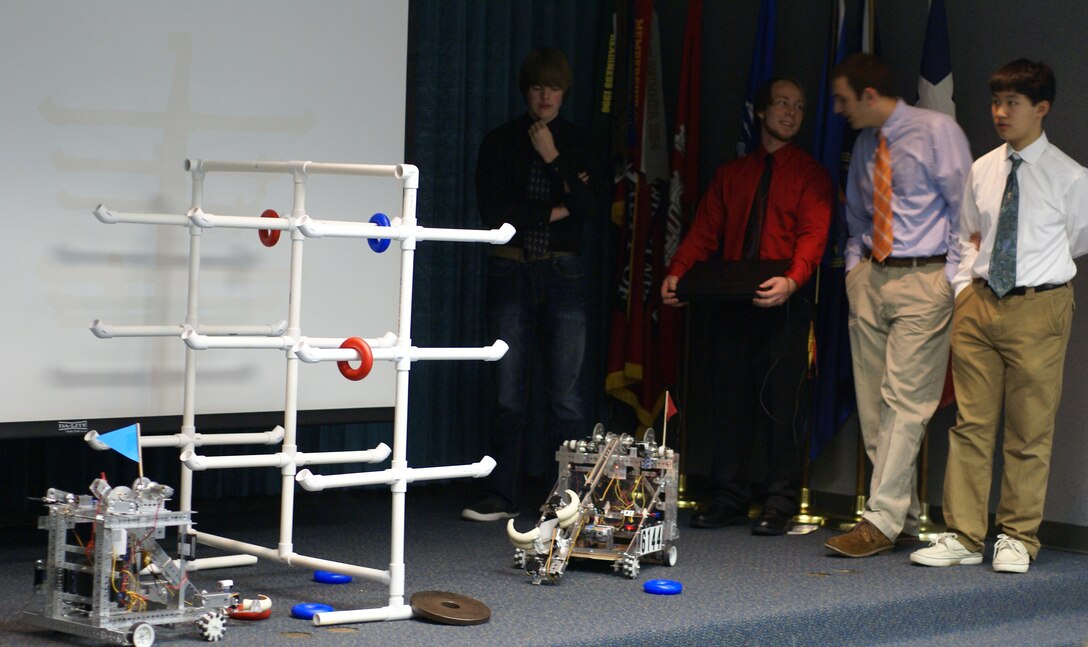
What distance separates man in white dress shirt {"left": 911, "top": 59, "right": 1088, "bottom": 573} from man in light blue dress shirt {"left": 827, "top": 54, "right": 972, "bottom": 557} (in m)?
0.12

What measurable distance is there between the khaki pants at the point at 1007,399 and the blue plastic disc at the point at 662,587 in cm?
108

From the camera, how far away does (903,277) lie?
408 centimetres

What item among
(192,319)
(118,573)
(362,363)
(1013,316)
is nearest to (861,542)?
(1013,316)

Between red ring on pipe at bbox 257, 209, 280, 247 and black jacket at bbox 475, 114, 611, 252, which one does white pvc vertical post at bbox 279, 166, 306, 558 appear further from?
black jacket at bbox 475, 114, 611, 252

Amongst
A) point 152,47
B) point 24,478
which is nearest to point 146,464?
point 24,478

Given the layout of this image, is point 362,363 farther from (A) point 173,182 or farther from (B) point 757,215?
(B) point 757,215

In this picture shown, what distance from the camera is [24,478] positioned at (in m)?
4.17

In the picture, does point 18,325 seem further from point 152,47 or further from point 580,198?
point 580,198

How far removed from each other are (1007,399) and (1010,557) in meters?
0.48

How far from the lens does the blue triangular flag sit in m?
2.70

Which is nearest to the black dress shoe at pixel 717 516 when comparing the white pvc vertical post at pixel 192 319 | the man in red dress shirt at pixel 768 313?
the man in red dress shirt at pixel 768 313

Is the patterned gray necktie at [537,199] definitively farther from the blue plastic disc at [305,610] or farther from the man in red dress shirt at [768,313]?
the blue plastic disc at [305,610]

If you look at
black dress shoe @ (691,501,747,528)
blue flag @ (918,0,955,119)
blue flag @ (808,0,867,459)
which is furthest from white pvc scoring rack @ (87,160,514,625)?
blue flag @ (918,0,955,119)

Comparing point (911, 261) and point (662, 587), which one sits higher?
point (911, 261)
